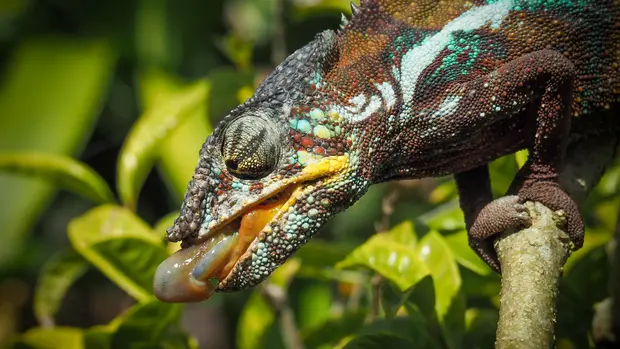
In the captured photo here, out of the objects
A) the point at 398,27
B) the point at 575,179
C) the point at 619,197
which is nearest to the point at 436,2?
the point at 398,27

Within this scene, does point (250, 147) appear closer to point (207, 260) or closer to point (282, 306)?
point (207, 260)

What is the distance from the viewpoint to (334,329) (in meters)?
1.59

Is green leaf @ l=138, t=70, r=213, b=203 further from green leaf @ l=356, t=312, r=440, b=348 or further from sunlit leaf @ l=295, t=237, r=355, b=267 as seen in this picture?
green leaf @ l=356, t=312, r=440, b=348

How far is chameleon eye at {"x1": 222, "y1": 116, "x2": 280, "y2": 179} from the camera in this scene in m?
1.22

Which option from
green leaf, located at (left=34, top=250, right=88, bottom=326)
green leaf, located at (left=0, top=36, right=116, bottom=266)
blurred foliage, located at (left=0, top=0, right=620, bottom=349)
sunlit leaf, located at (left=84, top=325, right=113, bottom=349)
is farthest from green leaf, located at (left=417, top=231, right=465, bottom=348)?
green leaf, located at (left=0, top=36, right=116, bottom=266)

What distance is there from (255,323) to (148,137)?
0.51 metres

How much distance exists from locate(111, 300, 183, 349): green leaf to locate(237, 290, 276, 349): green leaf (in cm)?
21

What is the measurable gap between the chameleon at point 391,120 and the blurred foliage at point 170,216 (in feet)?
0.63

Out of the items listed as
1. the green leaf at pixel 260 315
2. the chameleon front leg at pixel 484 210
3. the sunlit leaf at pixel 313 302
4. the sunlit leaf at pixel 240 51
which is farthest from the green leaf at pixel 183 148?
the chameleon front leg at pixel 484 210

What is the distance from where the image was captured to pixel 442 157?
1353 millimetres

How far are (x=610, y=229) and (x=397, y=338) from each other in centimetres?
79

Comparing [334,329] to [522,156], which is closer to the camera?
[522,156]

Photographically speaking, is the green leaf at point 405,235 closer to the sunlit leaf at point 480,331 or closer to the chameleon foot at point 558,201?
the sunlit leaf at point 480,331

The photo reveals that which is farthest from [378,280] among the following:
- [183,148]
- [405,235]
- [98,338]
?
[183,148]
